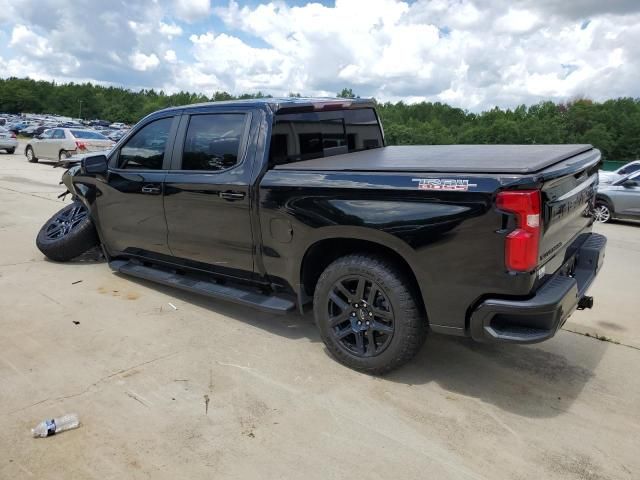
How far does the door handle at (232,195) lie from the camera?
13.4ft

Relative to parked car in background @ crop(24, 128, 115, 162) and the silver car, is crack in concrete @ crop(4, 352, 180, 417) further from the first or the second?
parked car in background @ crop(24, 128, 115, 162)

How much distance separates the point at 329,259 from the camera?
399 centimetres

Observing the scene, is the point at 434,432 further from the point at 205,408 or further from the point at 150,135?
the point at 150,135

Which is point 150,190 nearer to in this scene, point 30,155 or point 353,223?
point 353,223

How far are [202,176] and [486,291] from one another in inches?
97.5

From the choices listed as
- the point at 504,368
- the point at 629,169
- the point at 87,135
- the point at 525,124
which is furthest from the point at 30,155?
the point at 525,124

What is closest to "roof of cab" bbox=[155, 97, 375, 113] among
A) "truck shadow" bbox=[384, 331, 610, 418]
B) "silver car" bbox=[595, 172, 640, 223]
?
"truck shadow" bbox=[384, 331, 610, 418]

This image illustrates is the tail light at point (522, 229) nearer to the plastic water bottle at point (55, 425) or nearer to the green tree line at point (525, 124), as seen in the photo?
the plastic water bottle at point (55, 425)

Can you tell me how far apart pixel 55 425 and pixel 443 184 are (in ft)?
8.50

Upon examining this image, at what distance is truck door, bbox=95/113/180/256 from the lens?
4.83m

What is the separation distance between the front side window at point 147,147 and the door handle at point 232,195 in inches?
38.5

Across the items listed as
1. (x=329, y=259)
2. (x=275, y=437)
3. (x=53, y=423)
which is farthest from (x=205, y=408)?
(x=329, y=259)

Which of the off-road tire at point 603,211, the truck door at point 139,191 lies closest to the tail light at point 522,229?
the truck door at point 139,191

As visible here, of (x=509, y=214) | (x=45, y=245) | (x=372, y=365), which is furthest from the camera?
(x=45, y=245)
